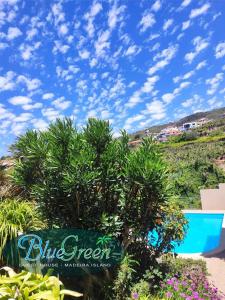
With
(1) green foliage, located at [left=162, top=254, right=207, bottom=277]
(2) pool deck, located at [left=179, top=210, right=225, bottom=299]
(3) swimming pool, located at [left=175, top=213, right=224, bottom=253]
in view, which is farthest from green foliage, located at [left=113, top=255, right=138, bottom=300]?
(3) swimming pool, located at [left=175, top=213, right=224, bottom=253]

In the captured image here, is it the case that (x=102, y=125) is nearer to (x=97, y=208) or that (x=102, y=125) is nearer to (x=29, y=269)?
(x=97, y=208)

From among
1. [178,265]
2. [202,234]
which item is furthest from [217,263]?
[202,234]

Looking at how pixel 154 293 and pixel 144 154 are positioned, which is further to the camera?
pixel 154 293

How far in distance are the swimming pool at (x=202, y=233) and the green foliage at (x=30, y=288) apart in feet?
24.6

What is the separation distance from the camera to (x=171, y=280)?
20.5 ft

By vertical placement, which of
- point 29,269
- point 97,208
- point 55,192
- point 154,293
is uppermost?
point 55,192

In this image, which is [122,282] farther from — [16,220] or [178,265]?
[178,265]

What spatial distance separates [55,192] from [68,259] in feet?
4.36

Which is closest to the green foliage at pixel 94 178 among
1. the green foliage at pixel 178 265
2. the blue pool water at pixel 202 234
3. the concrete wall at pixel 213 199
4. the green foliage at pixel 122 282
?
the green foliage at pixel 122 282

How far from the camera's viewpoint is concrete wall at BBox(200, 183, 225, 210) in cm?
1587

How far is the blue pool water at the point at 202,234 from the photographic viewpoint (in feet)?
38.1

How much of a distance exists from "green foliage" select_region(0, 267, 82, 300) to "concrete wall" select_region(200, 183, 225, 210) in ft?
42.8

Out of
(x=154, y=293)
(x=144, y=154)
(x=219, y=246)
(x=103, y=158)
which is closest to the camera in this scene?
(x=144, y=154)

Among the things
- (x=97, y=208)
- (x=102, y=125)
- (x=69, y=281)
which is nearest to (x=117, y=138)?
(x=102, y=125)
